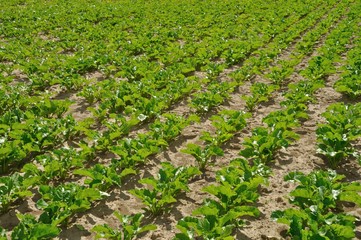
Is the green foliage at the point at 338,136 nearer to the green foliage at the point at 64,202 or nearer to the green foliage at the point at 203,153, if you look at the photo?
the green foliage at the point at 203,153

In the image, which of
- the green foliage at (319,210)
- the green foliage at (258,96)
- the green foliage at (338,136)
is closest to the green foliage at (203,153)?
the green foliage at (319,210)

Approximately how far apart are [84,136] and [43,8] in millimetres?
21526

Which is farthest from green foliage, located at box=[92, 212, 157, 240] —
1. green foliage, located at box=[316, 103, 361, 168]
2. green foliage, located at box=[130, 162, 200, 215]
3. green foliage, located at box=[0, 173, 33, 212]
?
green foliage, located at box=[316, 103, 361, 168]

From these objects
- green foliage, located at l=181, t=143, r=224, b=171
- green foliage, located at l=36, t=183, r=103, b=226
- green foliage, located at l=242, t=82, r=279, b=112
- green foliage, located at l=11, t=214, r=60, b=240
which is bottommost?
green foliage, located at l=242, t=82, r=279, b=112

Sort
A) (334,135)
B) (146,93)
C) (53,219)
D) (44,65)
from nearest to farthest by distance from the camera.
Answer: (53,219), (334,135), (146,93), (44,65)

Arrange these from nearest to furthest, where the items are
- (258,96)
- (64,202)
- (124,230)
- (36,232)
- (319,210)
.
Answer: (36,232), (124,230), (319,210), (64,202), (258,96)

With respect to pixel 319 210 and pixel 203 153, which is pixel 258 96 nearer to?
pixel 203 153

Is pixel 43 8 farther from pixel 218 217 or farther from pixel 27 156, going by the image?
pixel 218 217

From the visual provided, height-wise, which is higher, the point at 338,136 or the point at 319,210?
the point at 338,136

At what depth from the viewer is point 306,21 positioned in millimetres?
20375

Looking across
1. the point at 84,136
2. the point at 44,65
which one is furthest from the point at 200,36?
the point at 84,136

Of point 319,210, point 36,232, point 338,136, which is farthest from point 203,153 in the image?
point 36,232

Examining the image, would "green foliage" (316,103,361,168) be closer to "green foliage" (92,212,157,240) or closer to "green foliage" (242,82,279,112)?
"green foliage" (242,82,279,112)

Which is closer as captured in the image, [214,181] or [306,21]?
[214,181]
